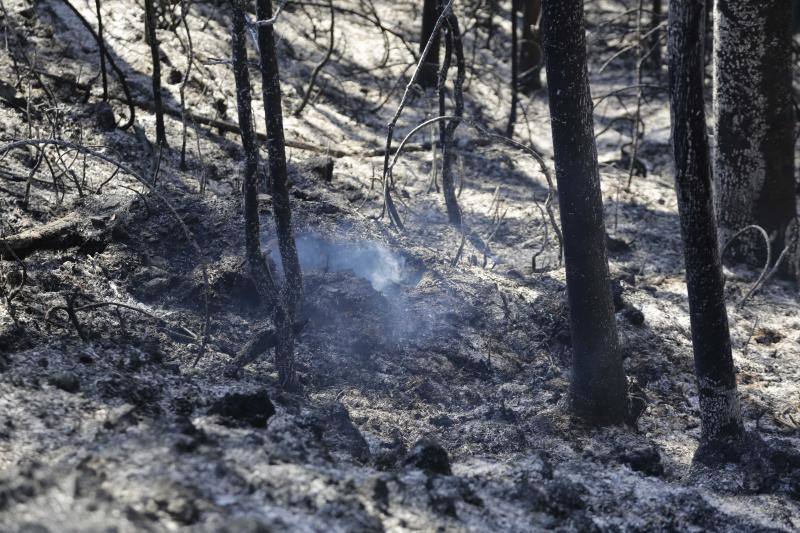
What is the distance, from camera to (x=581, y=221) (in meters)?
3.80

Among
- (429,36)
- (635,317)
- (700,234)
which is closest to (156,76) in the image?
(429,36)

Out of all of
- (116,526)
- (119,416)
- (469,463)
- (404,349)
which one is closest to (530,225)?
(404,349)

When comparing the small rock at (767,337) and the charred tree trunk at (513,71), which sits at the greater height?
the charred tree trunk at (513,71)

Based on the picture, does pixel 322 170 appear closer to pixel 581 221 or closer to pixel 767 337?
pixel 581 221

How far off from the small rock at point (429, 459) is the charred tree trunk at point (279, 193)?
3.09 feet

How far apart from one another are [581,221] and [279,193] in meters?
1.40

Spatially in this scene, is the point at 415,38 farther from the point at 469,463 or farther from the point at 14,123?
the point at 469,463

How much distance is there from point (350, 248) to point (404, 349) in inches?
39.8

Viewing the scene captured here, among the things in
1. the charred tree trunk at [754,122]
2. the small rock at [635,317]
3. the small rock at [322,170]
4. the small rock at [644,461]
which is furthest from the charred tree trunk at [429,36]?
the small rock at [644,461]

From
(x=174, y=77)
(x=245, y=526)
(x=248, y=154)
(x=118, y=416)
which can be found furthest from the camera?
(x=174, y=77)

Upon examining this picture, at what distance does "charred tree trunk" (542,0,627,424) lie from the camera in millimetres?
3559

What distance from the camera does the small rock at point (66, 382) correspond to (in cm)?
346

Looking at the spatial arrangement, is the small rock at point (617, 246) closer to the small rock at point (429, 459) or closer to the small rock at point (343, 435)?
the small rock at point (343, 435)

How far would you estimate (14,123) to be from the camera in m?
5.89
